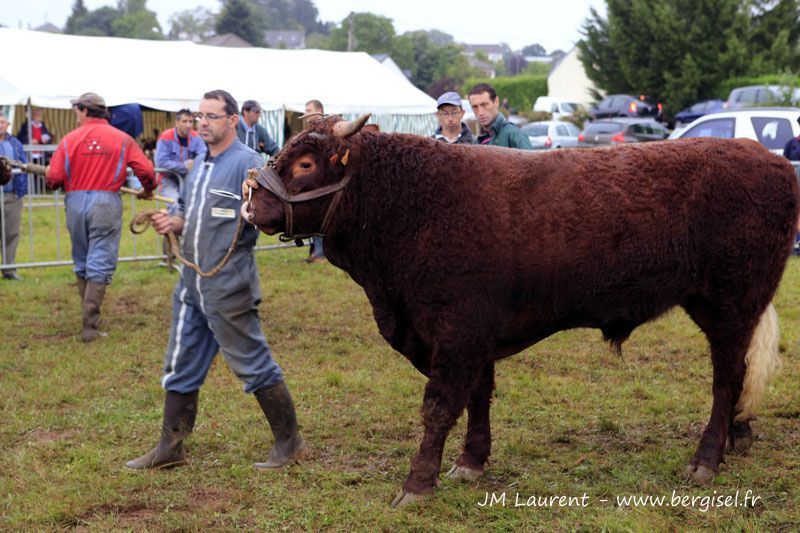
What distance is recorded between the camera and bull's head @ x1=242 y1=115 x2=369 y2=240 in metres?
4.42

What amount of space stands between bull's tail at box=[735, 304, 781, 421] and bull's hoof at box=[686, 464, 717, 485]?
1.60 feet

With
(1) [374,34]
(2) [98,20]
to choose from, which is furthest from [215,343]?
(2) [98,20]

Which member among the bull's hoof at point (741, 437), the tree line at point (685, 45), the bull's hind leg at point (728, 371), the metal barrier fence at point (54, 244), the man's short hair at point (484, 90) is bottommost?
the metal barrier fence at point (54, 244)

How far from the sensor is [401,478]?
491cm

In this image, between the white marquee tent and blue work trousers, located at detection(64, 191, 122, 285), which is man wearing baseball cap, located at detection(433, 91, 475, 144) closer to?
blue work trousers, located at detection(64, 191, 122, 285)

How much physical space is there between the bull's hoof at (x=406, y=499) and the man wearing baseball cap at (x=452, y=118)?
3.25 m

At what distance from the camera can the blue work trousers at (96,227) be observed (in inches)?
320

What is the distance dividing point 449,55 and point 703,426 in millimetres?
87303

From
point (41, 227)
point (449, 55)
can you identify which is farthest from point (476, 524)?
point (449, 55)

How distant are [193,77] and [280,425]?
13606mm

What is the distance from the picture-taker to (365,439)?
5.61 metres

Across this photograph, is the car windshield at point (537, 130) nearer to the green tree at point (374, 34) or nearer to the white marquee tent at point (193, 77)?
the white marquee tent at point (193, 77)

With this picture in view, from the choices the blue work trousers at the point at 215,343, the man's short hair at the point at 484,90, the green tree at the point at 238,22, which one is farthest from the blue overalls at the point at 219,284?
the green tree at the point at 238,22

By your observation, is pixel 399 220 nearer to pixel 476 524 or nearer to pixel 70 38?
pixel 476 524
